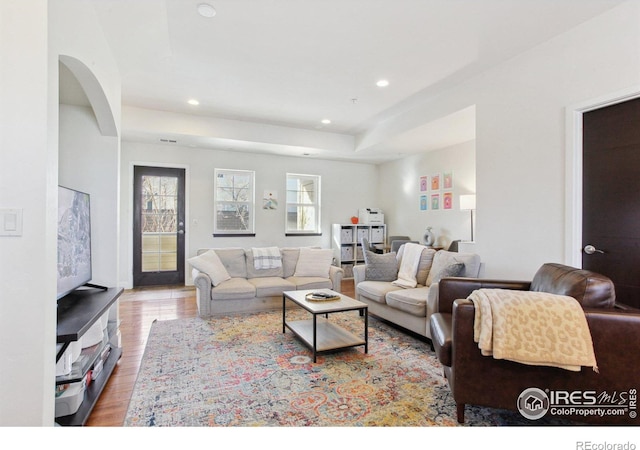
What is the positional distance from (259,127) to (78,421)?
4.46 meters

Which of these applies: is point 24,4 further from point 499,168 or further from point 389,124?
point 389,124

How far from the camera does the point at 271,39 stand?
2.86 metres

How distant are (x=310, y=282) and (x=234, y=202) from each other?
2567 mm

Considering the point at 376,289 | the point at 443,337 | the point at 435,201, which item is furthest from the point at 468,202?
the point at 443,337

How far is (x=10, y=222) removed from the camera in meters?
1.41

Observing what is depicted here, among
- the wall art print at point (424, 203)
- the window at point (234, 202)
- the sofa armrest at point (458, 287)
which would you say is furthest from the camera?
the window at point (234, 202)

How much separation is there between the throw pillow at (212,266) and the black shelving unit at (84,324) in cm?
130

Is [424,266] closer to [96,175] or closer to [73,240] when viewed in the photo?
[73,240]

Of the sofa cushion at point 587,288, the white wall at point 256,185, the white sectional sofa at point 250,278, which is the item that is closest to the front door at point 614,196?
the sofa cushion at point 587,288

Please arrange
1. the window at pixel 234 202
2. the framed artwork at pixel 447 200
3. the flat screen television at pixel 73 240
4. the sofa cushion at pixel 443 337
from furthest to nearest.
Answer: the window at pixel 234 202 < the framed artwork at pixel 447 200 < the flat screen television at pixel 73 240 < the sofa cushion at pixel 443 337

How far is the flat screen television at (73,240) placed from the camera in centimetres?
206

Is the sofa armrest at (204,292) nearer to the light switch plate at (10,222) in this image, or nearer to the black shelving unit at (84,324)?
the black shelving unit at (84,324)

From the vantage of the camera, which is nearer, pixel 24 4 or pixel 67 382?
pixel 24 4
